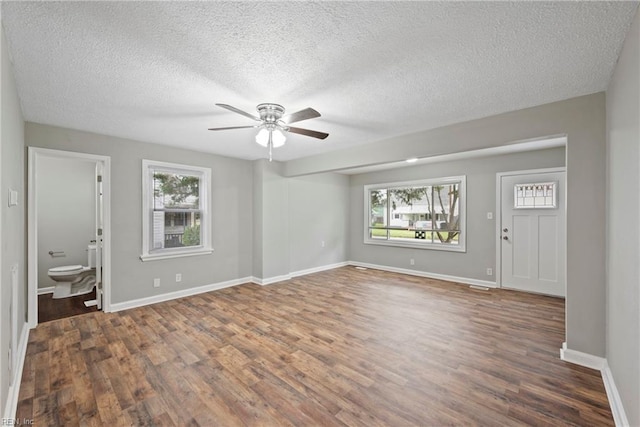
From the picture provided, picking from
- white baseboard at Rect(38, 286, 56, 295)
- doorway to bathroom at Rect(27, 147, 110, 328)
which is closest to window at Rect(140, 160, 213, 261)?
doorway to bathroom at Rect(27, 147, 110, 328)

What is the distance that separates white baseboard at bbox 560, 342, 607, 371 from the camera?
93.2 inches

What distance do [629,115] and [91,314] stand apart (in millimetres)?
5562

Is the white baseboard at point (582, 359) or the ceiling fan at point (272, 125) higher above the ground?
the ceiling fan at point (272, 125)

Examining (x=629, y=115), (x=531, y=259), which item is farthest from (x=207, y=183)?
(x=531, y=259)

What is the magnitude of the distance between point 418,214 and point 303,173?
2.77m

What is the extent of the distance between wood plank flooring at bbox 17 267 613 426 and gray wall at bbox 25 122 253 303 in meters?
0.49

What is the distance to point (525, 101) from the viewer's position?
2.61 meters

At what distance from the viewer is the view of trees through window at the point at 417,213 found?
559 cm

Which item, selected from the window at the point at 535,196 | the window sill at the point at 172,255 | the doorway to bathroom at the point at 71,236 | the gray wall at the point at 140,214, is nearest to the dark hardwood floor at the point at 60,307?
the doorway to bathroom at the point at 71,236

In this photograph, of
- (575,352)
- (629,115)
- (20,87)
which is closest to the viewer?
(629,115)

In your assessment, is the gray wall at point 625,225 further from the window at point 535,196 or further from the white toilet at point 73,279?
the white toilet at point 73,279

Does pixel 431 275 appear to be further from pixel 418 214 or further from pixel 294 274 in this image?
pixel 294 274

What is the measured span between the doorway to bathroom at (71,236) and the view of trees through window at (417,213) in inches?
206

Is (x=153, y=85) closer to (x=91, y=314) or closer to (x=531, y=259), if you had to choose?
(x=91, y=314)
